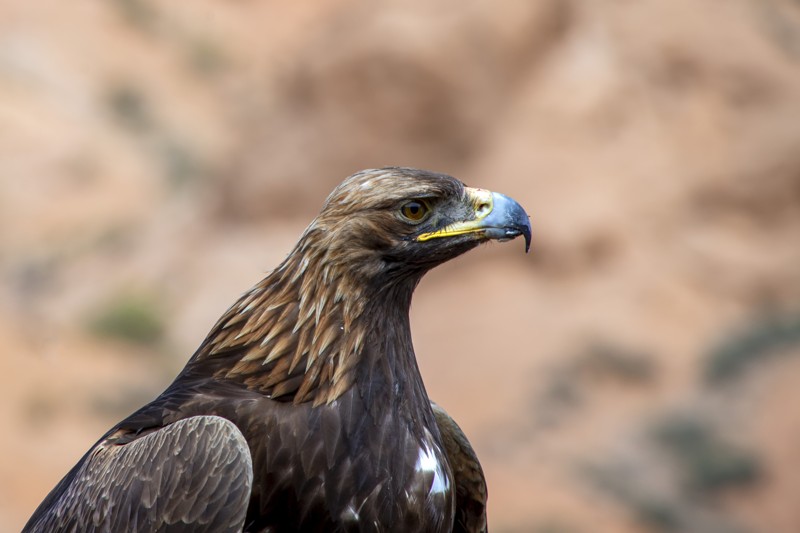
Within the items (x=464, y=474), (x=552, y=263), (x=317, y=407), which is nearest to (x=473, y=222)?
(x=317, y=407)

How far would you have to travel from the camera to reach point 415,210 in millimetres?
4660

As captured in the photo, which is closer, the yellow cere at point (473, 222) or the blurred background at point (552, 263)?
the yellow cere at point (473, 222)

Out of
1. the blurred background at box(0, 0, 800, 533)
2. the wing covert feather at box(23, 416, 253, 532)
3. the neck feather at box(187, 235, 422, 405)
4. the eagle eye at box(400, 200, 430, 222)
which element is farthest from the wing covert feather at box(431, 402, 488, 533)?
the blurred background at box(0, 0, 800, 533)

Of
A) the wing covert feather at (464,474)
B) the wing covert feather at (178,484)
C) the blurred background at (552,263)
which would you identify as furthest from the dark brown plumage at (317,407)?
the blurred background at (552,263)

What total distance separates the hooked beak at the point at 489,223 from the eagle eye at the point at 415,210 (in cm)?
8

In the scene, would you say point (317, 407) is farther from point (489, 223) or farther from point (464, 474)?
point (464, 474)

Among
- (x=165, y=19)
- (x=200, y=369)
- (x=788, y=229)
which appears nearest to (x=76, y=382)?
(x=788, y=229)

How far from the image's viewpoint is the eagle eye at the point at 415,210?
4.63 m

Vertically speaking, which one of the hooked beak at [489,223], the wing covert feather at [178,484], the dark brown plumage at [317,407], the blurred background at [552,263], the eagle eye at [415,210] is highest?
the blurred background at [552,263]

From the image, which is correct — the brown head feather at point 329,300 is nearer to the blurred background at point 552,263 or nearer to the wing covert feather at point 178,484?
the wing covert feather at point 178,484

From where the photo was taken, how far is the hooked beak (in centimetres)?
470

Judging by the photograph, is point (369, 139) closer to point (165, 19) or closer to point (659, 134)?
point (659, 134)

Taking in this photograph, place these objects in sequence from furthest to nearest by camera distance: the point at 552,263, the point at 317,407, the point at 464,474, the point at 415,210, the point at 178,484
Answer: the point at 552,263 → the point at 464,474 → the point at 415,210 → the point at 317,407 → the point at 178,484

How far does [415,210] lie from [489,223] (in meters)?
0.31
